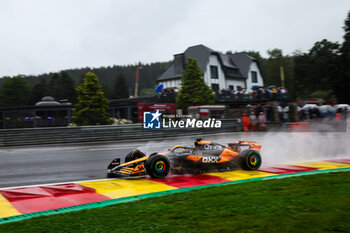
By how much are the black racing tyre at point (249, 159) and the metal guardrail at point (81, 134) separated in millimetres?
12666

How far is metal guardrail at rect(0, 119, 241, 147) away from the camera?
61.0 feet

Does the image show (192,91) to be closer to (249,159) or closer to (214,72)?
(214,72)

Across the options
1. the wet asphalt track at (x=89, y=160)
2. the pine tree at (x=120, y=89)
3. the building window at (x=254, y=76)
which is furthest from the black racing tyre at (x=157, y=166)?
the pine tree at (x=120, y=89)

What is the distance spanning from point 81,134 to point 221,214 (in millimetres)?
16633

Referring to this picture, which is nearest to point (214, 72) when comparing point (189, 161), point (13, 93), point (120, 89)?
point (189, 161)

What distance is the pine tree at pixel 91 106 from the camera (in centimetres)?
2869

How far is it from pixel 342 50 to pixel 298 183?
4560cm

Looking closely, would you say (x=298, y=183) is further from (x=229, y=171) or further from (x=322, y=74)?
(x=322, y=74)

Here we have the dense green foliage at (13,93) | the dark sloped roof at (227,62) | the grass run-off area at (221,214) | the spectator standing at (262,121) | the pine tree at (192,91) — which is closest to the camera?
the grass run-off area at (221,214)

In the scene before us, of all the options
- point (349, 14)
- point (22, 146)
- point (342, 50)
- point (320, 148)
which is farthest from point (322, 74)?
point (22, 146)

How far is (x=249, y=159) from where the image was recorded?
948 centimetres

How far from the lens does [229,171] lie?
946cm

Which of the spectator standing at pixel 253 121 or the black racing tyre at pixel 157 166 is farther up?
the spectator standing at pixel 253 121
